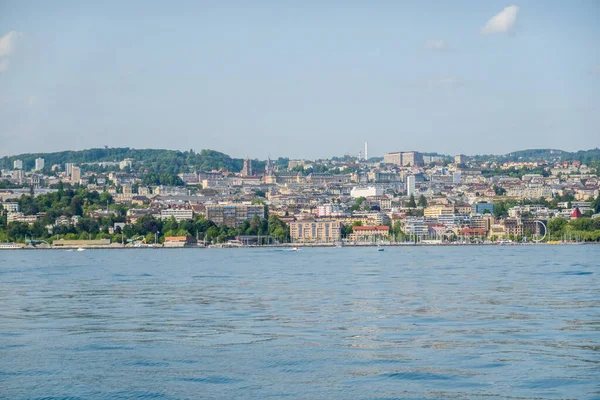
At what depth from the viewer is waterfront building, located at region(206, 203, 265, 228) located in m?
84.6

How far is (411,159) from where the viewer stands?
173m

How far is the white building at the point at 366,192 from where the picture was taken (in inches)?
4800

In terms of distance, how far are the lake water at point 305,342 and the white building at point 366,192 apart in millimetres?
100575

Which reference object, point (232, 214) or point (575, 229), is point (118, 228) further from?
point (575, 229)

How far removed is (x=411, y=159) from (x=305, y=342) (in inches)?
6337

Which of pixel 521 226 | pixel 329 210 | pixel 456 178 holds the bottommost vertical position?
pixel 521 226

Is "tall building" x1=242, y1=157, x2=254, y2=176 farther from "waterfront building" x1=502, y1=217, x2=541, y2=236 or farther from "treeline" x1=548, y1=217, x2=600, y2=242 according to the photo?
"treeline" x1=548, y1=217, x2=600, y2=242

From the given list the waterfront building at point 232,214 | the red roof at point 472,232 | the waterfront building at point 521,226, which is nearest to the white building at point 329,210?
the waterfront building at point 232,214

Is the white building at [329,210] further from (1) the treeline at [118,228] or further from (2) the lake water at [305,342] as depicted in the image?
(2) the lake water at [305,342]

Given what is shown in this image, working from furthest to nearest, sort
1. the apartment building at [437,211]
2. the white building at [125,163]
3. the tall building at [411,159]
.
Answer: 1. the tall building at [411,159]
2. the white building at [125,163]
3. the apartment building at [437,211]

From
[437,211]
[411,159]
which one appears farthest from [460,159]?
[437,211]

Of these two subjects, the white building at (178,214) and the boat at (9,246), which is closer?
the boat at (9,246)

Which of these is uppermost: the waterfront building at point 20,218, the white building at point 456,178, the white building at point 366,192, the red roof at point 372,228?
the white building at point 456,178

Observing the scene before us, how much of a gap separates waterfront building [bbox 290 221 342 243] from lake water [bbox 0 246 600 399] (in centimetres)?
5805
